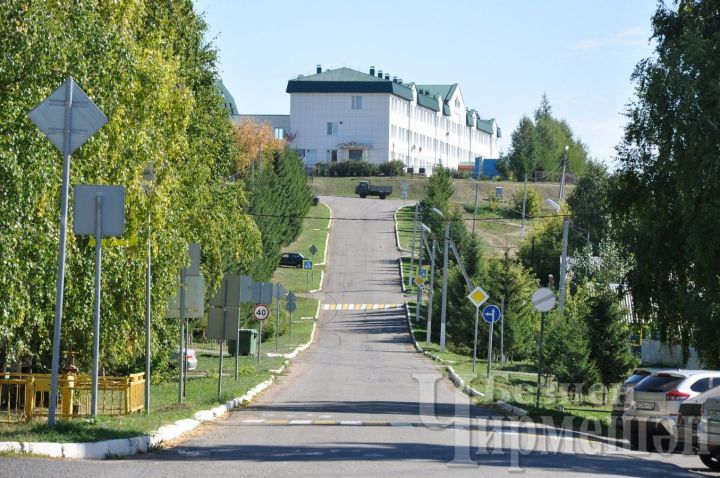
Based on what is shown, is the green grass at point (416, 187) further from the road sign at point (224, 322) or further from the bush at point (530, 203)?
the road sign at point (224, 322)

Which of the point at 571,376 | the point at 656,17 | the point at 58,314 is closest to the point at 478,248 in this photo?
the point at 571,376

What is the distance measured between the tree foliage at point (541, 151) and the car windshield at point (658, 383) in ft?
414

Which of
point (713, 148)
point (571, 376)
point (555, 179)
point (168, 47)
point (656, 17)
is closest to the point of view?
point (713, 148)

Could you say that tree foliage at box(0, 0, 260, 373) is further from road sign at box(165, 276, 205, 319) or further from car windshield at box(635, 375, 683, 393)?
car windshield at box(635, 375, 683, 393)

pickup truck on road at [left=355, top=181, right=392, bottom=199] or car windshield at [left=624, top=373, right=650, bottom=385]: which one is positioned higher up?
pickup truck on road at [left=355, top=181, right=392, bottom=199]

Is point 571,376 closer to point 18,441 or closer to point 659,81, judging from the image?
point 659,81

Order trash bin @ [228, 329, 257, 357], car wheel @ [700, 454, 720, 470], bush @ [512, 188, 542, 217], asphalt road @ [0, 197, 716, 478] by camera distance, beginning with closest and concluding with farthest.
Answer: asphalt road @ [0, 197, 716, 478], car wheel @ [700, 454, 720, 470], trash bin @ [228, 329, 257, 357], bush @ [512, 188, 542, 217]

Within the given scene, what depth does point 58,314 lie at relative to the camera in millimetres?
15023

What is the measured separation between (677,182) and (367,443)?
11351 millimetres

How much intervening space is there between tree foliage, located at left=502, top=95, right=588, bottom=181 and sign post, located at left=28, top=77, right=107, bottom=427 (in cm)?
13327

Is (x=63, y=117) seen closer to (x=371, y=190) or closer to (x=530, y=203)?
(x=530, y=203)

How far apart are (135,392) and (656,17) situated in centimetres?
1664

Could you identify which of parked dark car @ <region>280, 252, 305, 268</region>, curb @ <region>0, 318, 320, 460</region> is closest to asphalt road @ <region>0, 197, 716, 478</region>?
curb @ <region>0, 318, 320, 460</region>

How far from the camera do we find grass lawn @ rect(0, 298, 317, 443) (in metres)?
14.5
